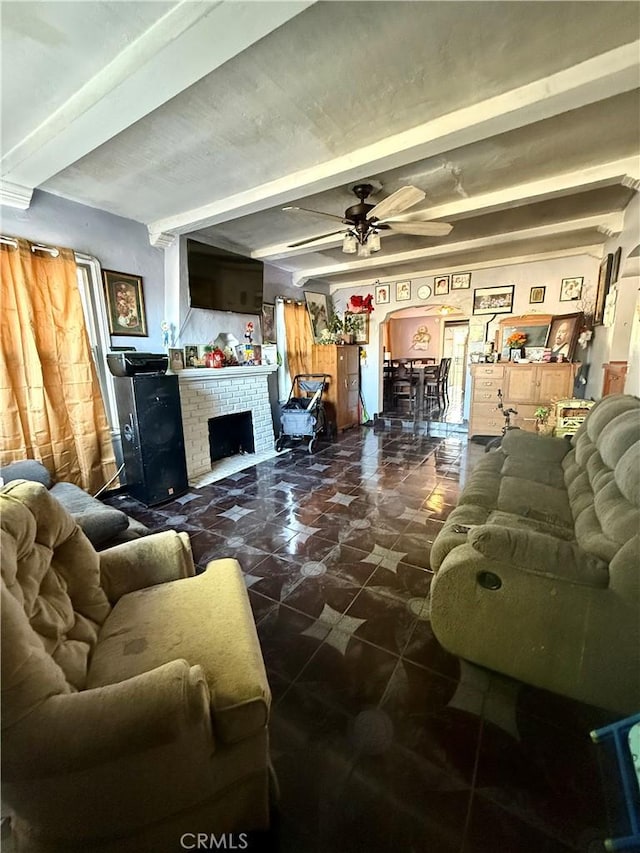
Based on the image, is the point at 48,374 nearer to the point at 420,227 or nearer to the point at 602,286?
the point at 420,227

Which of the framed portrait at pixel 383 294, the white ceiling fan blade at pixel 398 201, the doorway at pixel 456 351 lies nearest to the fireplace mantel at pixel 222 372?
the white ceiling fan blade at pixel 398 201

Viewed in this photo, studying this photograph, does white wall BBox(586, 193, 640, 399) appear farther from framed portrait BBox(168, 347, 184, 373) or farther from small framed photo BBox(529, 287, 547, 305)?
framed portrait BBox(168, 347, 184, 373)

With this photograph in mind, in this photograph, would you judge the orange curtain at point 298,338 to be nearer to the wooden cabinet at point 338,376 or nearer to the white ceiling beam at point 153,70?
the wooden cabinet at point 338,376

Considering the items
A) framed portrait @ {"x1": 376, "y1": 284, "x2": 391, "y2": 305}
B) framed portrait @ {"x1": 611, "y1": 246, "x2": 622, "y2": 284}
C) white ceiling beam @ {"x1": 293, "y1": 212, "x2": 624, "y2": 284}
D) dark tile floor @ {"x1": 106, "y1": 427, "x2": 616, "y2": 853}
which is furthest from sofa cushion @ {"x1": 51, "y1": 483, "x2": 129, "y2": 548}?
framed portrait @ {"x1": 376, "y1": 284, "x2": 391, "y2": 305}

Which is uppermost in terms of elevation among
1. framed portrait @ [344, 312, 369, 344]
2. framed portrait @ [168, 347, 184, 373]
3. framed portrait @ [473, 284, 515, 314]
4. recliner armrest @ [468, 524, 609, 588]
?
framed portrait @ [473, 284, 515, 314]

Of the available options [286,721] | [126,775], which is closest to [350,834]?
[286,721]

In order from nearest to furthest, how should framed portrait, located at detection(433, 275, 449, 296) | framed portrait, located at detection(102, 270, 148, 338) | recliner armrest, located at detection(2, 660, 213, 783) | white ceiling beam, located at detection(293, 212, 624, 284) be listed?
recliner armrest, located at detection(2, 660, 213, 783) < framed portrait, located at detection(102, 270, 148, 338) < white ceiling beam, located at detection(293, 212, 624, 284) < framed portrait, located at detection(433, 275, 449, 296)

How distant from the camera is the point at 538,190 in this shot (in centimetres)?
271

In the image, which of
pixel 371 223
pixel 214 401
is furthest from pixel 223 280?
pixel 371 223

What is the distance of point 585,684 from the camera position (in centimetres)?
122

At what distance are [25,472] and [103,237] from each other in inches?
82.7

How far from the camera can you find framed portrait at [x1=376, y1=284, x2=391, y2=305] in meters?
5.80

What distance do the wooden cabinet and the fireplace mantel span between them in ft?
3.16

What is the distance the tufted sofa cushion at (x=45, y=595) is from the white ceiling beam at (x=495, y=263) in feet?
18.0
